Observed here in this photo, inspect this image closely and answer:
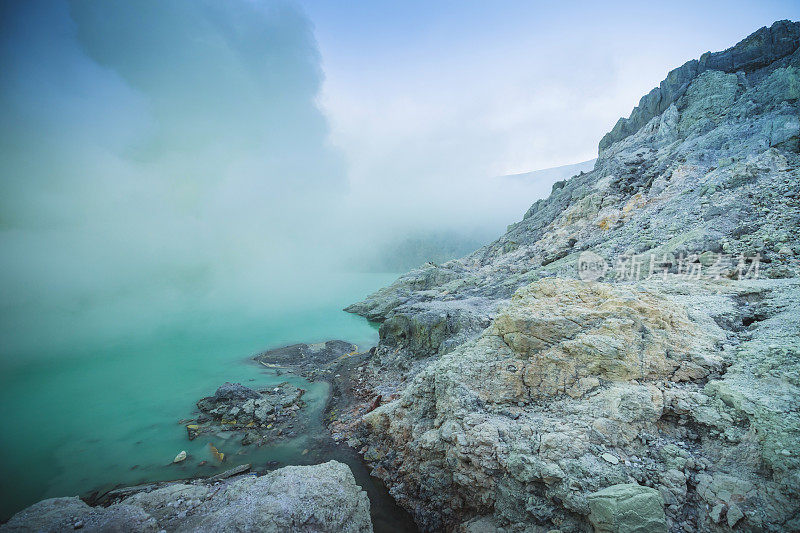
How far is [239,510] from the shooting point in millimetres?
5836

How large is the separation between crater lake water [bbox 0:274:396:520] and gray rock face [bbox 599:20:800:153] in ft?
149

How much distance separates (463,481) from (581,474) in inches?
113

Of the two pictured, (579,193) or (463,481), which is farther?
(579,193)

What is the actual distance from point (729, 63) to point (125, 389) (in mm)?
63247

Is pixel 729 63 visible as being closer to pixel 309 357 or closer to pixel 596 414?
pixel 596 414

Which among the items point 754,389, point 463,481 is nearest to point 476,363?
point 463,481

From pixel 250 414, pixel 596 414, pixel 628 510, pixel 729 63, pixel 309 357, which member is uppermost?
pixel 729 63

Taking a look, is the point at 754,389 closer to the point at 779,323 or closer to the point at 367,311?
the point at 779,323

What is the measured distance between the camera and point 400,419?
10195 millimetres

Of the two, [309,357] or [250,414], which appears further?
[309,357]

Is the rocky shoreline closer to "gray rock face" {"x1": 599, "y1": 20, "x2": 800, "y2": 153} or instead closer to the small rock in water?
the small rock in water

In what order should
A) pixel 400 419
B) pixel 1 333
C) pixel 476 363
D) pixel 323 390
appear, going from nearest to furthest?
pixel 476 363 → pixel 400 419 → pixel 323 390 → pixel 1 333

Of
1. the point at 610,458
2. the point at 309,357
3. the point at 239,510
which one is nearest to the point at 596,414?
the point at 610,458

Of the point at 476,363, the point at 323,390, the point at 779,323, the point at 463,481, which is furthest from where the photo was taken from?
the point at 323,390
